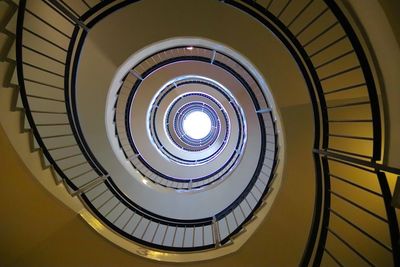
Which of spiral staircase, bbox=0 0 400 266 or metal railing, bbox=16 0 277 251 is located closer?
spiral staircase, bbox=0 0 400 266

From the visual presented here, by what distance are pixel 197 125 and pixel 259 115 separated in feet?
27.1

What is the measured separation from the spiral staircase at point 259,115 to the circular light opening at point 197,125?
6691 mm

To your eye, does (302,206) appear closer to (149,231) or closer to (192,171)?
(149,231)

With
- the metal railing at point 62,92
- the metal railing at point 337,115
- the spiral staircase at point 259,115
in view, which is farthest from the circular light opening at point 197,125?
the metal railing at point 337,115

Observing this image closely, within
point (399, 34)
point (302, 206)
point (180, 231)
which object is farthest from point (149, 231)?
point (399, 34)

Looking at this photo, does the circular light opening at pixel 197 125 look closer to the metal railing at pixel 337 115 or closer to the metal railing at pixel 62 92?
the metal railing at pixel 62 92

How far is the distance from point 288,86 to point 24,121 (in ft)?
13.3

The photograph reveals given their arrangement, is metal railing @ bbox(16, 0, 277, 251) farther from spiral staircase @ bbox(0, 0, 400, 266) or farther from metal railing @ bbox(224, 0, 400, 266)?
metal railing @ bbox(224, 0, 400, 266)

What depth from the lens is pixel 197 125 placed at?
14.1 m

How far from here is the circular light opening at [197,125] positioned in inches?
519

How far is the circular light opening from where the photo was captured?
43.3 ft

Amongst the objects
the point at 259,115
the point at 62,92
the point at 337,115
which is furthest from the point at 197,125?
the point at 337,115

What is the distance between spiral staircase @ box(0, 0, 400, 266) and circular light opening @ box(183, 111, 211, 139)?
6691 mm

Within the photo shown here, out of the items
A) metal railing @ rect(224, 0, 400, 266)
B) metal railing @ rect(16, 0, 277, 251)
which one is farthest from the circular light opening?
metal railing @ rect(224, 0, 400, 266)
